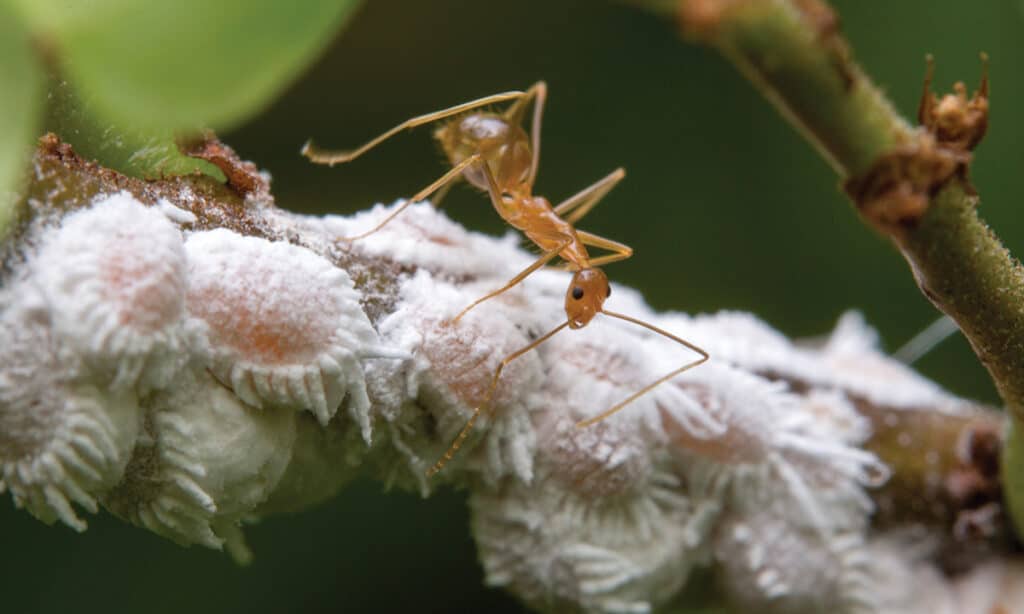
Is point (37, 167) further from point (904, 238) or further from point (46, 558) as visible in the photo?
point (46, 558)

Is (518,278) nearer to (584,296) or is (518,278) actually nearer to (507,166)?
(584,296)

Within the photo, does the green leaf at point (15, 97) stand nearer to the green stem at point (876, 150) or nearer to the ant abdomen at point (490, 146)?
the green stem at point (876, 150)

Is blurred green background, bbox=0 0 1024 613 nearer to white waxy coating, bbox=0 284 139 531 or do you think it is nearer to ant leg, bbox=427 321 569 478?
ant leg, bbox=427 321 569 478

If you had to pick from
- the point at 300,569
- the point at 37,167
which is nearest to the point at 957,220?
the point at 37,167

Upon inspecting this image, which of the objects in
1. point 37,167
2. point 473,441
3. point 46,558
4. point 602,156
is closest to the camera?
point 37,167

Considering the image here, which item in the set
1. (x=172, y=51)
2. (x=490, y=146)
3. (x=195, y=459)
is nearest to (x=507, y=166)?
(x=490, y=146)

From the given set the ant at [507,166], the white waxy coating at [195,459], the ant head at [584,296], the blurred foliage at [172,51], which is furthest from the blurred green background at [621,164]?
the blurred foliage at [172,51]

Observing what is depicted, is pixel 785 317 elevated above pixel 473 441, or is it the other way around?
pixel 785 317
